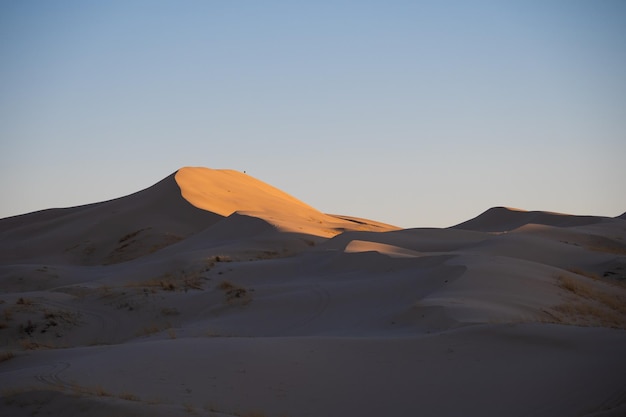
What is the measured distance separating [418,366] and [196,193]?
3607cm

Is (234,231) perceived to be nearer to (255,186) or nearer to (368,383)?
(255,186)

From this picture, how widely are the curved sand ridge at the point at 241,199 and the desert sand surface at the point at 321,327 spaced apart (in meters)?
5.16

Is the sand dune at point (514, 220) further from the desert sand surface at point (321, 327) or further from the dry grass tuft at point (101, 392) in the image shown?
the dry grass tuft at point (101, 392)

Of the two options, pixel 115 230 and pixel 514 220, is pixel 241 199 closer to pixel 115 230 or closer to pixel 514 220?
pixel 115 230

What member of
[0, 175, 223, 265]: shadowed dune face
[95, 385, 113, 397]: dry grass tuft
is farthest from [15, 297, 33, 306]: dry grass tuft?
[0, 175, 223, 265]: shadowed dune face

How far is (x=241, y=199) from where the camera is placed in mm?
47000

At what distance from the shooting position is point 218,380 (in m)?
9.49

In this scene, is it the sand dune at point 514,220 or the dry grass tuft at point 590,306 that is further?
the sand dune at point 514,220

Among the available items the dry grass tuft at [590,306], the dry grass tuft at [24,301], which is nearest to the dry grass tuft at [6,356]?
the dry grass tuft at [24,301]

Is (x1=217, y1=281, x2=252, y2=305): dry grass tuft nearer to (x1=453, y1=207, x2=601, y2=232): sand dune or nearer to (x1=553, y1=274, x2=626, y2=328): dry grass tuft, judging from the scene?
(x1=553, y1=274, x2=626, y2=328): dry grass tuft

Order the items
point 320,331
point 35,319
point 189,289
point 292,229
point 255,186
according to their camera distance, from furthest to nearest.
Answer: point 255,186, point 292,229, point 189,289, point 35,319, point 320,331

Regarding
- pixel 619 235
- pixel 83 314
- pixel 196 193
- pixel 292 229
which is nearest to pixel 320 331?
pixel 83 314

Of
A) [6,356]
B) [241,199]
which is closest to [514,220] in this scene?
[241,199]

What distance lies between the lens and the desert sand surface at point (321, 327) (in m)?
8.97
